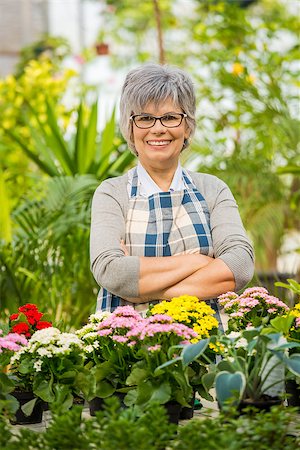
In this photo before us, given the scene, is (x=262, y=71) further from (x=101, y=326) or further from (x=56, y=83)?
(x=101, y=326)

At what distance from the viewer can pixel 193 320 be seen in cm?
254

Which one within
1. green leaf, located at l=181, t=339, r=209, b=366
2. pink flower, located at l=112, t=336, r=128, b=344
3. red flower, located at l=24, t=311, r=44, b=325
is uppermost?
red flower, located at l=24, t=311, r=44, b=325

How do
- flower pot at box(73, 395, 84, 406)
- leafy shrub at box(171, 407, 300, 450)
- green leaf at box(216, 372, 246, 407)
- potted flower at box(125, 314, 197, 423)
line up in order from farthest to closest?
flower pot at box(73, 395, 84, 406) < potted flower at box(125, 314, 197, 423) < green leaf at box(216, 372, 246, 407) < leafy shrub at box(171, 407, 300, 450)

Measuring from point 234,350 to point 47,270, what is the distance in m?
2.79

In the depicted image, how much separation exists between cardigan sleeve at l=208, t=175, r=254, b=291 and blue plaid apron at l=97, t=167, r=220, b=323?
0.10ft

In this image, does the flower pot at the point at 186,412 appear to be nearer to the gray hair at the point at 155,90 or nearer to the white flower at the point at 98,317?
the white flower at the point at 98,317

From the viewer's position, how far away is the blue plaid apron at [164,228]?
2855 millimetres

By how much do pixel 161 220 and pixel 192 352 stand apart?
82 centimetres

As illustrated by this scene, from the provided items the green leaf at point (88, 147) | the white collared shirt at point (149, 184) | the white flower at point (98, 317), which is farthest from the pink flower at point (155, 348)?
the green leaf at point (88, 147)

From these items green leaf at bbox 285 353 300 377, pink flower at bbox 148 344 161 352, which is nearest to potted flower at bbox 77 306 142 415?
pink flower at bbox 148 344 161 352

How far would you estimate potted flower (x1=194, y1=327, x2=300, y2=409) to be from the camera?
213cm

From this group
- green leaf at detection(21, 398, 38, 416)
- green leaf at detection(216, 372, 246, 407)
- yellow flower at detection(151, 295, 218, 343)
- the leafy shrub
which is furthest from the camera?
yellow flower at detection(151, 295, 218, 343)

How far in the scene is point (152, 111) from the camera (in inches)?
110

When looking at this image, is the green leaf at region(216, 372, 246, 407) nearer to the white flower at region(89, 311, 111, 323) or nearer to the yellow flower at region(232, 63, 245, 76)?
the white flower at region(89, 311, 111, 323)
